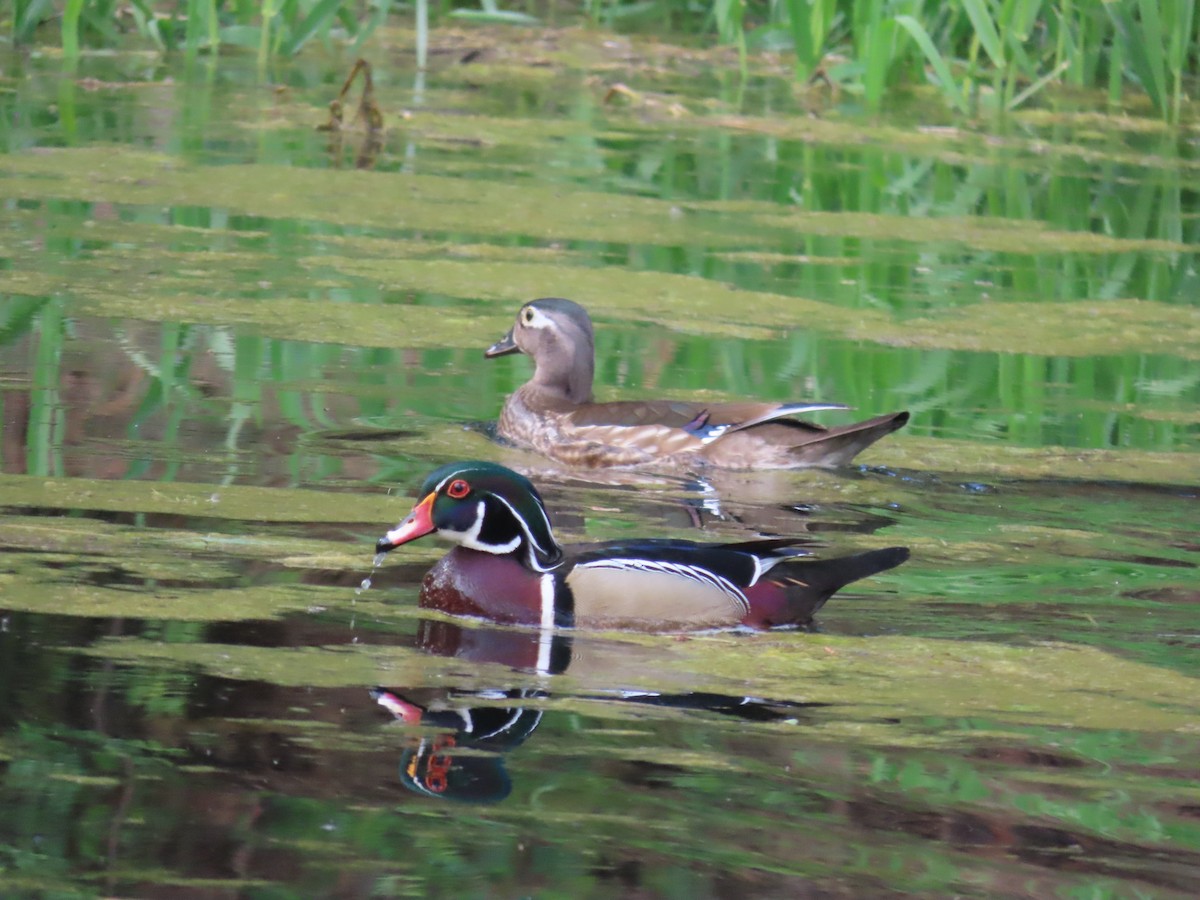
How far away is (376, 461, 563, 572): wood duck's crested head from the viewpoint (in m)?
5.36

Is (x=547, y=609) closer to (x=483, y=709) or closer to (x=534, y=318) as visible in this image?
(x=483, y=709)

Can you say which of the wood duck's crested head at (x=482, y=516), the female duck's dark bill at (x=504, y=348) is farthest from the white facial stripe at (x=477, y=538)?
the female duck's dark bill at (x=504, y=348)

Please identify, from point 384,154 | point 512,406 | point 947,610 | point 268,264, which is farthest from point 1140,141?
point 947,610

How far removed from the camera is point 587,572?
5.25 metres

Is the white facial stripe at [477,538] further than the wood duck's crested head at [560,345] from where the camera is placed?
No

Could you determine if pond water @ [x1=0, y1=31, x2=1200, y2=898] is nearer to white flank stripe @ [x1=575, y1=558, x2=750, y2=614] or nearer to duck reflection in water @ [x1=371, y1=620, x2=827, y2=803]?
duck reflection in water @ [x1=371, y1=620, x2=827, y2=803]

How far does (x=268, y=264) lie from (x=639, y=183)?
3.34 meters

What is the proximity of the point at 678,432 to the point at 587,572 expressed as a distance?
80.6 inches

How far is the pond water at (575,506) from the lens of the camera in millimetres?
3881

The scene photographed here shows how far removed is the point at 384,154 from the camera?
12875 mm

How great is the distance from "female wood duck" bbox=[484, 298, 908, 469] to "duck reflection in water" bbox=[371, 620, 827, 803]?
2.11 m

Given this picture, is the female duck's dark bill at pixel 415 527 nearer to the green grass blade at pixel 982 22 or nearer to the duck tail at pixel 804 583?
the duck tail at pixel 804 583

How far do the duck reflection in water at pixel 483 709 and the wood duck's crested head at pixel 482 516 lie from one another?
0.81 feet

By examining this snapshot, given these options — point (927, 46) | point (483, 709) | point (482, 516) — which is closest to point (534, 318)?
point (482, 516)
